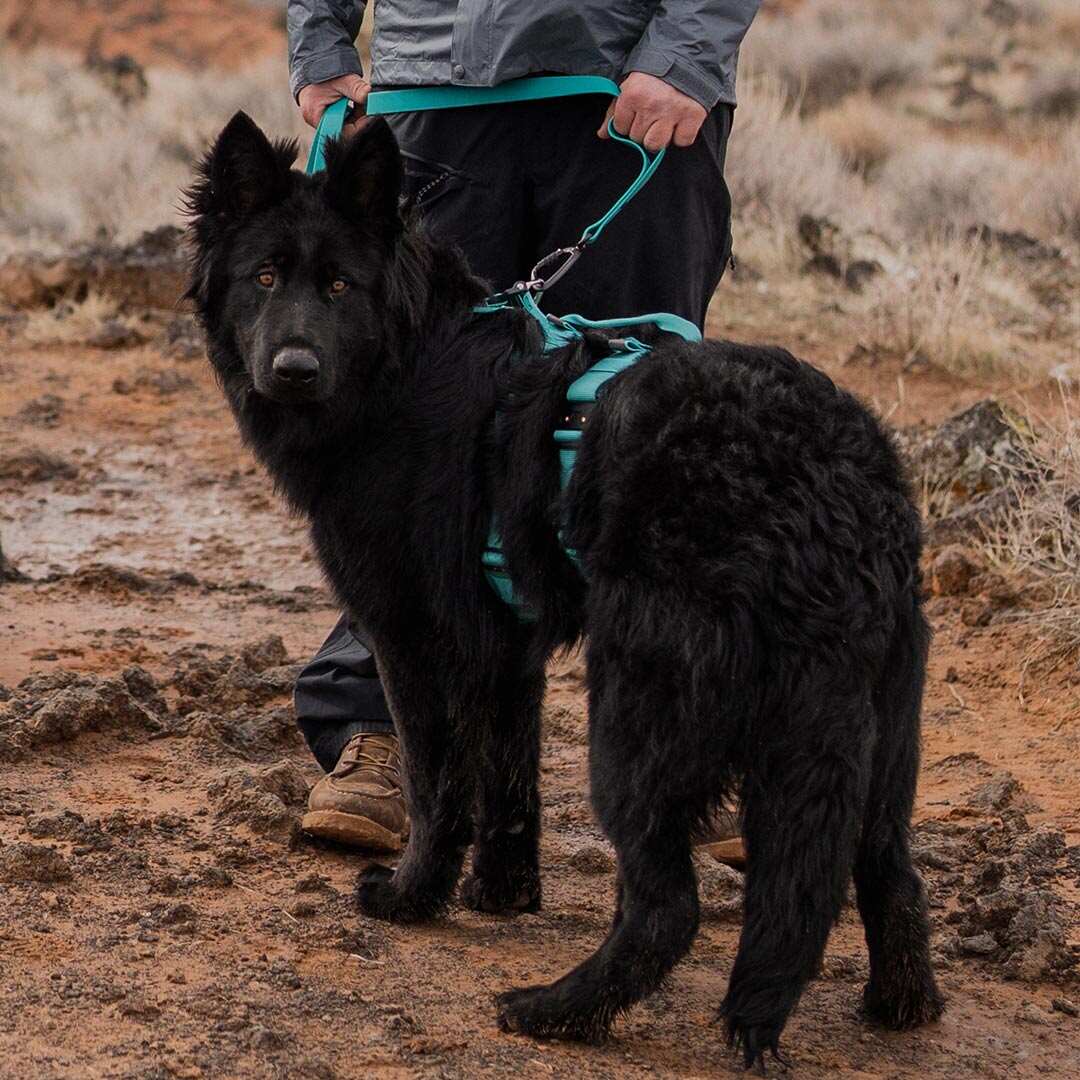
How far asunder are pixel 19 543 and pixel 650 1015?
4.85 meters

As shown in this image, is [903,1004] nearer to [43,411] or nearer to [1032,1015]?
[1032,1015]

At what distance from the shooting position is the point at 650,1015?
126 inches

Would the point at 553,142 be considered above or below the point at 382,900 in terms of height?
above

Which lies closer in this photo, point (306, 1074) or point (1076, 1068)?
point (306, 1074)

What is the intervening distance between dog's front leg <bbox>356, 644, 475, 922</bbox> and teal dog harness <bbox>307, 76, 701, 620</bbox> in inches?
13.0

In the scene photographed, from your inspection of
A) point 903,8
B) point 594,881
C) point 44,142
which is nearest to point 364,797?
point 594,881

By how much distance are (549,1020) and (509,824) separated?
2.53 ft

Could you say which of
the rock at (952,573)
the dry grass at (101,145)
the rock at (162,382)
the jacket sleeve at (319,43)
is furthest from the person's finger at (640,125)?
the dry grass at (101,145)

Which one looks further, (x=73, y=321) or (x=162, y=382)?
(x=73, y=321)

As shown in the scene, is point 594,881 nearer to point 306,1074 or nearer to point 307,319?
point 306,1074

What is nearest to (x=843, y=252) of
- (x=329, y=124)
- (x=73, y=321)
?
(x=73, y=321)

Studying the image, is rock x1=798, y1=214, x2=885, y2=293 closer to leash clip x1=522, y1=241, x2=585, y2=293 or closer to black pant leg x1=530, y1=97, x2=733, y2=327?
black pant leg x1=530, y1=97, x2=733, y2=327

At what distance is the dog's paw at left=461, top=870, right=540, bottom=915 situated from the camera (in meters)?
3.73

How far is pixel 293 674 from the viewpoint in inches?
213
